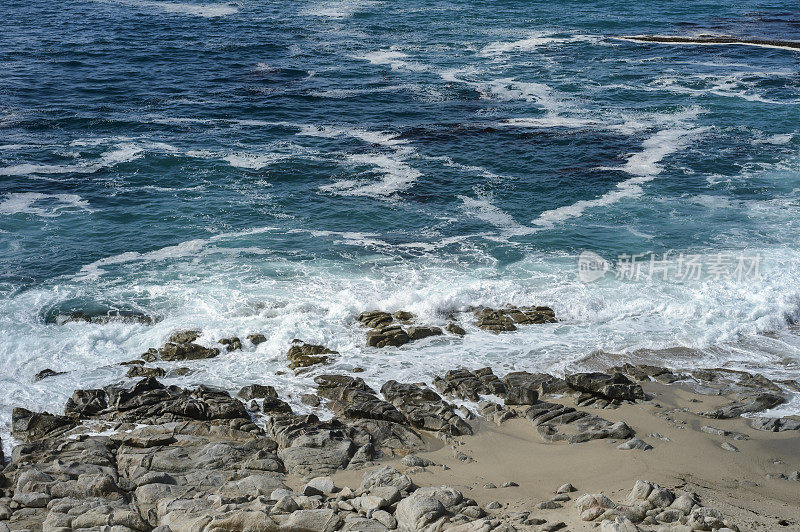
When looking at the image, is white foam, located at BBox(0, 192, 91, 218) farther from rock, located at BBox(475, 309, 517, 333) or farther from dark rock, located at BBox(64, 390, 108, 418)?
rock, located at BBox(475, 309, 517, 333)

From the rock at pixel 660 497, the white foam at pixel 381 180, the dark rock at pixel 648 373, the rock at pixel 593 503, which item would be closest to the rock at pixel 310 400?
the rock at pixel 593 503

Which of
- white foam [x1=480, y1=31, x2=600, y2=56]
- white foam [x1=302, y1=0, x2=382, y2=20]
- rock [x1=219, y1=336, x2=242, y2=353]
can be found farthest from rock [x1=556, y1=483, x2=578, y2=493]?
white foam [x1=302, y1=0, x2=382, y2=20]

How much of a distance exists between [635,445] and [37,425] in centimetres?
1295

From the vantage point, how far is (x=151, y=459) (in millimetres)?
15492

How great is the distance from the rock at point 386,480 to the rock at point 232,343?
7.48 metres

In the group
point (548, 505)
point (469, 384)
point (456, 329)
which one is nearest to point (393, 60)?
point (456, 329)

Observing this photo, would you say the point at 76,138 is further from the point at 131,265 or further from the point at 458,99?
the point at 458,99

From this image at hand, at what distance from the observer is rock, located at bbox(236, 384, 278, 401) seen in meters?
18.5

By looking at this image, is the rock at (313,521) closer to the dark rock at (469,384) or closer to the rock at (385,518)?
the rock at (385,518)

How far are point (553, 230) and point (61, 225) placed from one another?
60.3 ft

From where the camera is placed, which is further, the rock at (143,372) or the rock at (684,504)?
the rock at (143,372)

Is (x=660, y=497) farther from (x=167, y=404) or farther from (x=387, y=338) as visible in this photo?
(x=167, y=404)

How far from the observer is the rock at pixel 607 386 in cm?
1823

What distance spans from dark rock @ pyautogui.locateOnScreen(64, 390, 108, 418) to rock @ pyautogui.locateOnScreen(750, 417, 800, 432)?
584 inches
